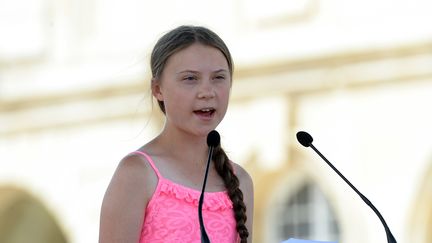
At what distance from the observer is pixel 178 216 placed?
428cm

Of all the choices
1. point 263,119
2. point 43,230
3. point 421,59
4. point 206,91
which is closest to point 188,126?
point 206,91

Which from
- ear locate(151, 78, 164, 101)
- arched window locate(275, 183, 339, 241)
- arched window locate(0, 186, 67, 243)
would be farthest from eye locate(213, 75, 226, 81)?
arched window locate(0, 186, 67, 243)

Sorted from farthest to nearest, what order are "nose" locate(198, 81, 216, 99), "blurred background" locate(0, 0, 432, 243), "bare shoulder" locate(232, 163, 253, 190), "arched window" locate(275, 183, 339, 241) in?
"arched window" locate(275, 183, 339, 241) → "blurred background" locate(0, 0, 432, 243) → "bare shoulder" locate(232, 163, 253, 190) → "nose" locate(198, 81, 216, 99)

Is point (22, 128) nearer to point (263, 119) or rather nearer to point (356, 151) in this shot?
point (263, 119)

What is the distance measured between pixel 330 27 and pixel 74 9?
11.0 feet

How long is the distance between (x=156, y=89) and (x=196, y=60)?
0.46 ft

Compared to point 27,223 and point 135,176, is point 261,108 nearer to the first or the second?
point 27,223

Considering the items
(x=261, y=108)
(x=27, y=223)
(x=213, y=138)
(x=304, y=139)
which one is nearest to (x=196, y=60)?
(x=213, y=138)

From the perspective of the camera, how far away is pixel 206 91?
431 centimetres

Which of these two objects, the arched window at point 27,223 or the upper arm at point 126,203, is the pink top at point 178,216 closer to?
the upper arm at point 126,203

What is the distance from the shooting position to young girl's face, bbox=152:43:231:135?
432 cm

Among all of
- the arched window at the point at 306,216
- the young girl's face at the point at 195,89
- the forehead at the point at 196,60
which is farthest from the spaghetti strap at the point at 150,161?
the arched window at the point at 306,216

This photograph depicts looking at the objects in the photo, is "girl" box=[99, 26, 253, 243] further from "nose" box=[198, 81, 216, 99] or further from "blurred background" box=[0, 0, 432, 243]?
"blurred background" box=[0, 0, 432, 243]

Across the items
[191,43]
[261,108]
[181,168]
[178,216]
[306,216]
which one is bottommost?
[178,216]
